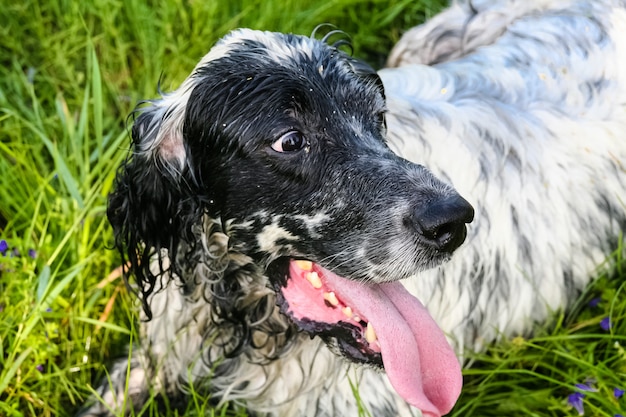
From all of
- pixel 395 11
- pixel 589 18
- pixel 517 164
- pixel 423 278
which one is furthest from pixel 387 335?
pixel 395 11

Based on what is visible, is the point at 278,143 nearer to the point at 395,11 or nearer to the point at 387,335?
the point at 387,335

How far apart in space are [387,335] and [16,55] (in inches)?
125

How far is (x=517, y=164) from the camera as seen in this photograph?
387 centimetres

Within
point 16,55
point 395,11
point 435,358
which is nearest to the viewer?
point 435,358

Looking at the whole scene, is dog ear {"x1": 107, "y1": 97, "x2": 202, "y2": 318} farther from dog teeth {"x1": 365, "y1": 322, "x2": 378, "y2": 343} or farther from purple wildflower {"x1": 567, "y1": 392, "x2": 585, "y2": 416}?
purple wildflower {"x1": 567, "y1": 392, "x2": 585, "y2": 416}

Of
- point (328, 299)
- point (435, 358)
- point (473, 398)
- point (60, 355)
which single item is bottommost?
point (473, 398)

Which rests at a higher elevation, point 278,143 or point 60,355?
point 278,143

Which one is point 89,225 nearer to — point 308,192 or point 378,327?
point 308,192

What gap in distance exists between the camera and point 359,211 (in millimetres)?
2945

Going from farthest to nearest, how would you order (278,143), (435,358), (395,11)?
(395,11) < (435,358) < (278,143)

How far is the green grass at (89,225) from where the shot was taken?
3.75 meters

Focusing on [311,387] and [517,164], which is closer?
[311,387]

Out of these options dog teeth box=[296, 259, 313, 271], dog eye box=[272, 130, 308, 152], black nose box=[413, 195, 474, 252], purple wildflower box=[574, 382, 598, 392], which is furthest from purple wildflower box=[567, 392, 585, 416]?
dog eye box=[272, 130, 308, 152]

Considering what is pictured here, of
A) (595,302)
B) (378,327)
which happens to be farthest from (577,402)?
(378,327)
